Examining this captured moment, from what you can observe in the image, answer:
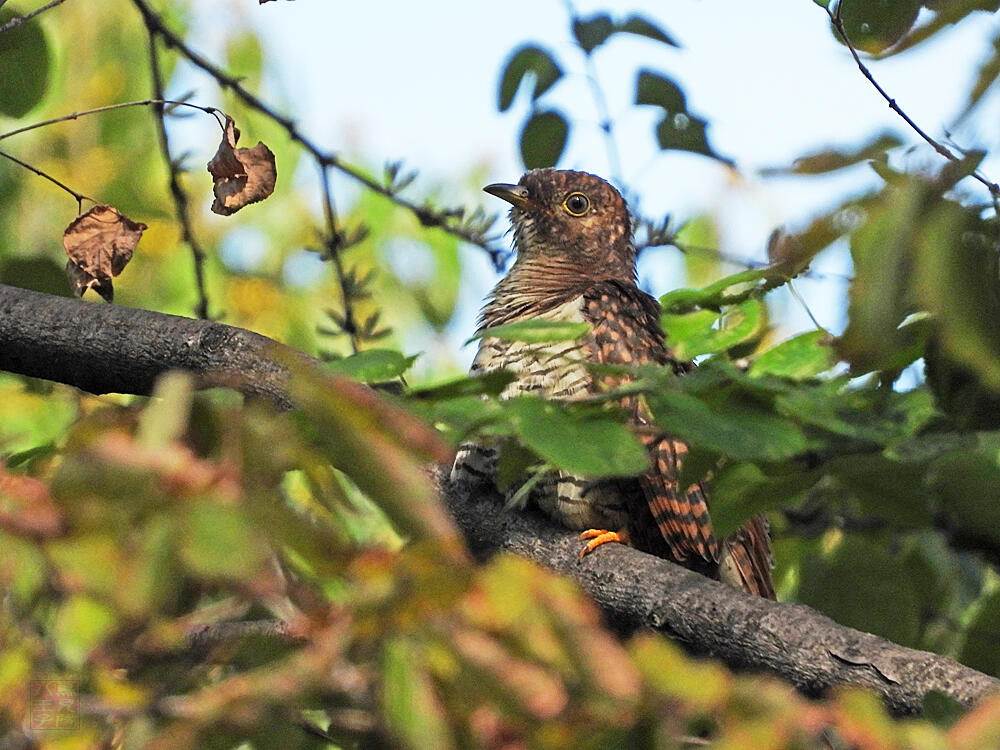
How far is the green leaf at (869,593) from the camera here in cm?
246

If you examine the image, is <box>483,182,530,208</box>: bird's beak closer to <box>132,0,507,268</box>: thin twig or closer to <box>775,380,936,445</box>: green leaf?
<box>132,0,507,268</box>: thin twig

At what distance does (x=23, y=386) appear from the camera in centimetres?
296

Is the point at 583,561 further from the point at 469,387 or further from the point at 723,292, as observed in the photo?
the point at 469,387

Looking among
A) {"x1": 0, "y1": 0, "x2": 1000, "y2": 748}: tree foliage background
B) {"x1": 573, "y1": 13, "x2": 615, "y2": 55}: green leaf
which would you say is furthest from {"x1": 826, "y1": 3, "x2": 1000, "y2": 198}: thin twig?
{"x1": 573, "y1": 13, "x2": 615, "y2": 55}: green leaf

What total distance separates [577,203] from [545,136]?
4.28 ft

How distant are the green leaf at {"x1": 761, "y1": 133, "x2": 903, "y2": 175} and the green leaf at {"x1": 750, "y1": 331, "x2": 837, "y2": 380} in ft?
2.14

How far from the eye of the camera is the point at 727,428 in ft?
4.58

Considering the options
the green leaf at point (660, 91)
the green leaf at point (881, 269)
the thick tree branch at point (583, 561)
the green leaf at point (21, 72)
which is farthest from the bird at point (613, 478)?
the green leaf at point (881, 269)

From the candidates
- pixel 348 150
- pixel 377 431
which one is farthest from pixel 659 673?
pixel 348 150

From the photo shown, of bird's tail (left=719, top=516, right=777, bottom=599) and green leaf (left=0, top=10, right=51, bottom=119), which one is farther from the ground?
green leaf (left=0, top=10, right=51, bottom=119)

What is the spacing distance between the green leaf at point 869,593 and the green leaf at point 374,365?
1.41 meters

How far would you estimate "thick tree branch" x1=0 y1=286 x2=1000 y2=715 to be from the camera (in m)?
1.75

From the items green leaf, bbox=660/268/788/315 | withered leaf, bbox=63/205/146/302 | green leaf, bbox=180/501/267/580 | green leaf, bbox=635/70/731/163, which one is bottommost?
green leaf, bbox=180/501/267/580

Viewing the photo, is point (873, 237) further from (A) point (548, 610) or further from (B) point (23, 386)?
(B) point (23, 386)
